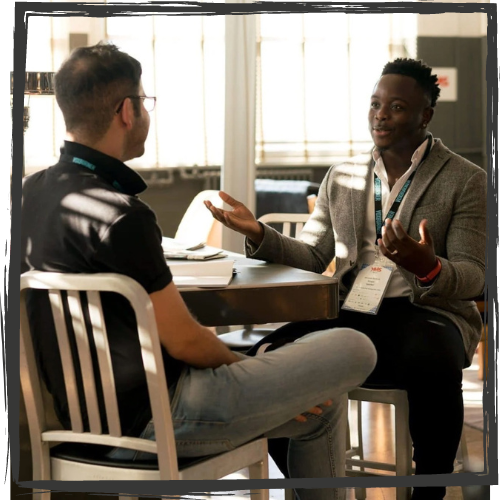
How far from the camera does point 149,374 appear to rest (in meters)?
1.38

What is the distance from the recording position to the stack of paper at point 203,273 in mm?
1689

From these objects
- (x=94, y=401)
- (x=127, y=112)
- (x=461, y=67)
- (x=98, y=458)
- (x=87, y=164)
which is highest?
(x=461, y=67)

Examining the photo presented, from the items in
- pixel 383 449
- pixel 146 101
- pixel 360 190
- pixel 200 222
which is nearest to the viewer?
pixel 146 101

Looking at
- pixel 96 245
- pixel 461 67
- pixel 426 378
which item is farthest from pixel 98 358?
pixel 461 67

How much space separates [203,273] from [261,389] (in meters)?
0.40

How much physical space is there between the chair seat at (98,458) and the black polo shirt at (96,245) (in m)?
0.06

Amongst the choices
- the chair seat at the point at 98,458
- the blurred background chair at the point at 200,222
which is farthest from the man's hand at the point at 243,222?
the blurred background chair at the point at 200,222

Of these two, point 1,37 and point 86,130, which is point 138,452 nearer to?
point 86,130

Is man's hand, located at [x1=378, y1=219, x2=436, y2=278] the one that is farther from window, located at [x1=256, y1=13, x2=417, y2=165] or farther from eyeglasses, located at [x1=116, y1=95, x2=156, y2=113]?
window, located at [x1=256, y1=13, x2=417, y2=165]

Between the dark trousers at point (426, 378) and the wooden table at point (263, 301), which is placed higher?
the wooden table at point (263, 301)

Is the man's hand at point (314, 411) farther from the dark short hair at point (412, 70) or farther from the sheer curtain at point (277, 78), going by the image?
the sheer curtain at point (277, 78)

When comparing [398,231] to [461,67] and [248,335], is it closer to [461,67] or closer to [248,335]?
[248,335]

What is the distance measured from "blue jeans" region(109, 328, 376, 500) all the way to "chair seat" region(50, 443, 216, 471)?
0.9 inches

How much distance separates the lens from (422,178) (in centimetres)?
223
